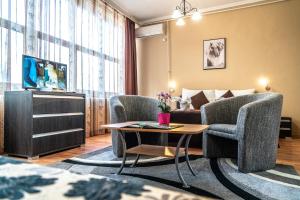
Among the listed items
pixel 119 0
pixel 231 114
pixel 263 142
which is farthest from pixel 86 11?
pixel 263 142

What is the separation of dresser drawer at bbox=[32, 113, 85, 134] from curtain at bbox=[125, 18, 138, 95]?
2274 mm

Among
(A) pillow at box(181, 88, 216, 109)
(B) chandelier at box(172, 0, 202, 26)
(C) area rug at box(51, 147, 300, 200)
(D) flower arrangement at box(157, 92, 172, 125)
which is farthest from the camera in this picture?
(A) pillow at box(181, 88, 216, 109)

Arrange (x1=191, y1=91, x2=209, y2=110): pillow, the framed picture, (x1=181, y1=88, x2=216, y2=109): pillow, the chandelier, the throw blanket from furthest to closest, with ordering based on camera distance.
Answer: the framed picture → (x1=181, y1=88, x2=216, y2=109): pillow → (x1=191, y1=91, x2=209, y2=110): pillow → the chandelier → the throw blanket

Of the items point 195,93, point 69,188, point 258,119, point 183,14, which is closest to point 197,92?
point 195,93

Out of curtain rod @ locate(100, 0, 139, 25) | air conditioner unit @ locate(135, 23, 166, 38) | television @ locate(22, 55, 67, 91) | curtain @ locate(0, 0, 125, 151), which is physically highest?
curtain rod @ locate(100, 0, 139, 25)

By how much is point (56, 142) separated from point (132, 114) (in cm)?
108

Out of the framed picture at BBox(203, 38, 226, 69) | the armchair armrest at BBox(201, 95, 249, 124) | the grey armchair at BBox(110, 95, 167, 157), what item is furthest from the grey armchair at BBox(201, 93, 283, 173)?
the framed picture at BBox(203, 38, 226, 69)

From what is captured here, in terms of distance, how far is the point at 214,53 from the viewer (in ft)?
17.4

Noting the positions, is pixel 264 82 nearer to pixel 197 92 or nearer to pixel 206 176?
pixel 197 92

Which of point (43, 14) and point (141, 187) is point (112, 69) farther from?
point (141, 187)

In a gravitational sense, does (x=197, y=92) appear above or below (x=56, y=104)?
above

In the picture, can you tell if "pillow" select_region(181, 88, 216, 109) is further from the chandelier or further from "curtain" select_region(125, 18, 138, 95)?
the chandelier

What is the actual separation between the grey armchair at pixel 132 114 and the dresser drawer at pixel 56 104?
73cm

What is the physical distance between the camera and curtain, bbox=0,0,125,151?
2.98 meters
